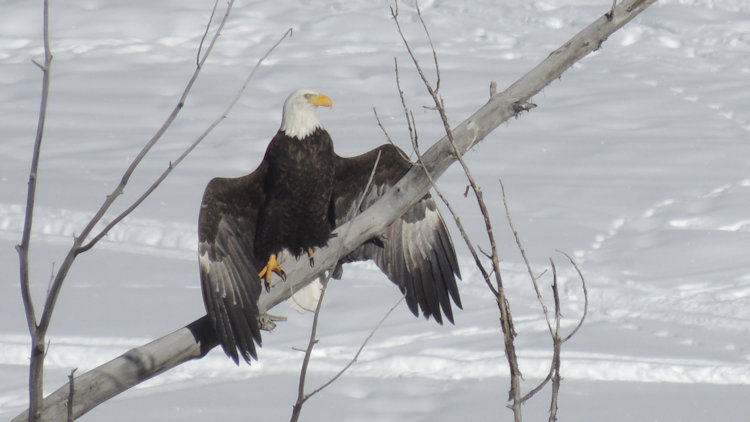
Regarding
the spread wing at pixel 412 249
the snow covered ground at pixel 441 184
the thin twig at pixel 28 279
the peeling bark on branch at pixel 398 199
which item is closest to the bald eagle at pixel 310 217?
the spread wing at pixel 412 249

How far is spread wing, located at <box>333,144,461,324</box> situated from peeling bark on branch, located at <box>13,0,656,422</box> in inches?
29.0

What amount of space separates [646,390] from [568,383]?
0.36m

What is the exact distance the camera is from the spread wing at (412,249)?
124 inches

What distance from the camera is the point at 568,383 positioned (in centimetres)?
465

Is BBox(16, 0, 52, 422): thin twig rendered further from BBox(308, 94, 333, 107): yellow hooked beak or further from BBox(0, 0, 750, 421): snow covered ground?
BBox(308, 94, 333, 107): yellow hooked beak

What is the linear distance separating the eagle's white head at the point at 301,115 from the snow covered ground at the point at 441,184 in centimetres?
118

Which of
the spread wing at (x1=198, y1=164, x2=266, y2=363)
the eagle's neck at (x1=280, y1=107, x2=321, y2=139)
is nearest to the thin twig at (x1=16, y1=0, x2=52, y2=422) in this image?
the spread wing at (x1=198, y1=164, x2=266, y2=363)

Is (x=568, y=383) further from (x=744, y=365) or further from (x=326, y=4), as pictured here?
(x=326, y=4)

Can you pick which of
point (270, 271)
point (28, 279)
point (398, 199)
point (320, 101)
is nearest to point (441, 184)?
point (320, 101)

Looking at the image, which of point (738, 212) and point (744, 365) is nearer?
point (744, 365)

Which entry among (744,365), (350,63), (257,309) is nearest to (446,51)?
(350,63)

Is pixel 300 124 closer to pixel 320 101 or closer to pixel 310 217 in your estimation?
pixel 320 101

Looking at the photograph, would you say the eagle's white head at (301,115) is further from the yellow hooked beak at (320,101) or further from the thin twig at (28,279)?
the thin twig at (28,279)

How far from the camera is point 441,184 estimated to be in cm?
785
